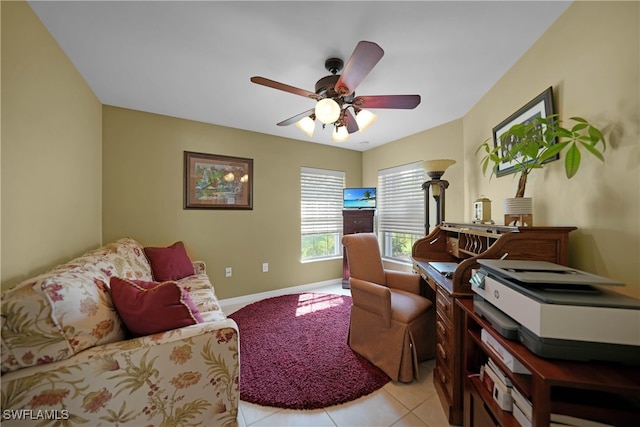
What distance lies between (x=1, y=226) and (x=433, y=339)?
2888 mm

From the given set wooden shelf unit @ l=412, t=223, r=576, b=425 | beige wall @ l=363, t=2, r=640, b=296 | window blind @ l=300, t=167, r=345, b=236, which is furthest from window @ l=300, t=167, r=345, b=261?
beige wall @ l=363, t=2, r=640, b=296

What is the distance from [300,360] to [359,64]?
2.24 metres

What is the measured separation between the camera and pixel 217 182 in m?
3.19

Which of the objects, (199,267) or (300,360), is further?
(199,267)

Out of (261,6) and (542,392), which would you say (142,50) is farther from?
(542,392)

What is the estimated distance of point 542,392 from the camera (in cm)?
Answer: 74

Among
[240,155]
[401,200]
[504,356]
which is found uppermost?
[240,155]

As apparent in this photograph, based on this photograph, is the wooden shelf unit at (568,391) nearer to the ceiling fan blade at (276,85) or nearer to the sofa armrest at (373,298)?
the sofa armrest at (373,298)

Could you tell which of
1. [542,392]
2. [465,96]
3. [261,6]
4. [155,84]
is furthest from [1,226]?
[465,96]

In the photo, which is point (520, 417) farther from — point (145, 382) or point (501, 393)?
point (145, 382)

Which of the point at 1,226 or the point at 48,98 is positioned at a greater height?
the point at 48,98

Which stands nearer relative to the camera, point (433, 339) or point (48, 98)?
point (48, 98)

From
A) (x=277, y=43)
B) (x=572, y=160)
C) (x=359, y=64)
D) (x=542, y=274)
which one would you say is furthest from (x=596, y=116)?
(x=277, y=43)

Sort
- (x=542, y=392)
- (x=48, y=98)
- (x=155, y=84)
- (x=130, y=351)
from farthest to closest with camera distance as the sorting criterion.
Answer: (x=155, y=84), (x=48, y=98), (x=130, y=351), (x=542, y=392)
